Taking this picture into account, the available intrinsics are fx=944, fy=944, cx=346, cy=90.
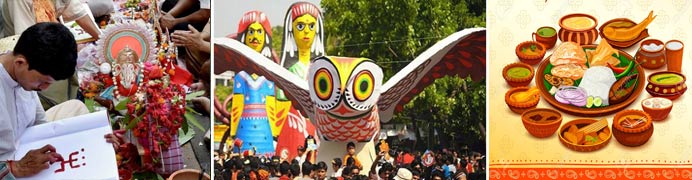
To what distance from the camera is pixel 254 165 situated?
4.56m

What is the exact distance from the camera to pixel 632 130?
438cm

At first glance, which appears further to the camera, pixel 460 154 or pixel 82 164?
pixel 460 154

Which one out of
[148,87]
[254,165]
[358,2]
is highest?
[358,2]

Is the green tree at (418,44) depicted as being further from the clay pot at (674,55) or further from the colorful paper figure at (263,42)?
the clay pot at (674,55)

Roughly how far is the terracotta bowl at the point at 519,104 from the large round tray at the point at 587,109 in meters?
0.05

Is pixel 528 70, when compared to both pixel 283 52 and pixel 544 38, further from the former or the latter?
pixel 283 52

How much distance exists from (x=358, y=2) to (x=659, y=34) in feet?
4.63

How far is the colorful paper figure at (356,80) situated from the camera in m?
4.44

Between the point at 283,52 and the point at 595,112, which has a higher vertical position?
the point at 283,52

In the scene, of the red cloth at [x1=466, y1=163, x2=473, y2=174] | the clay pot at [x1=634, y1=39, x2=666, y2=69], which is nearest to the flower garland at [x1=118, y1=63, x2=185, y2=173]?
the red cloth at [x1=466, y1=163, x2=473, y2=174]

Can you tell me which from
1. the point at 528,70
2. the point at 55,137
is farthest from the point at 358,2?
the point at 55,137

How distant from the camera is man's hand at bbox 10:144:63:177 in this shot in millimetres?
4000

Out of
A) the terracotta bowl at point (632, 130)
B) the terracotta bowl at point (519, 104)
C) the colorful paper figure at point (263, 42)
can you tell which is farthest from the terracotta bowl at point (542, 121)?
the colorful paper figure at point (263, 42)

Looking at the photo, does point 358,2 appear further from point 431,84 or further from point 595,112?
point 595,112
